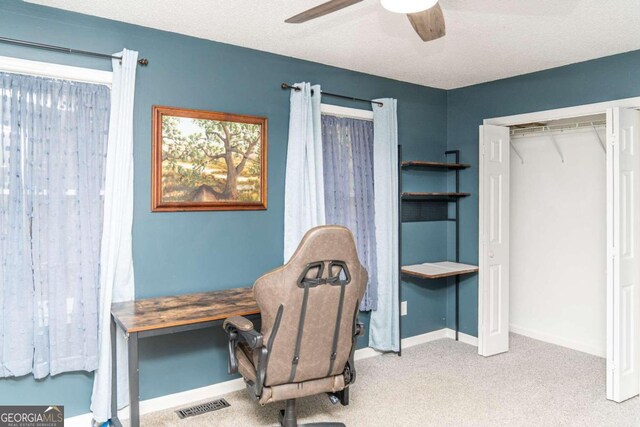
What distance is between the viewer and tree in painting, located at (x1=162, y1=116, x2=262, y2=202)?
3018 mm

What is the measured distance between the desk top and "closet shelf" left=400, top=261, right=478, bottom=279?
1608 millimetres

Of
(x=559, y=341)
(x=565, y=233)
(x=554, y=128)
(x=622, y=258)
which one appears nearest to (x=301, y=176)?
(x=622, y=258)

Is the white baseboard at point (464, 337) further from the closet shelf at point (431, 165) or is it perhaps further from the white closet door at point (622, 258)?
the closet shelf at point (431, 165)

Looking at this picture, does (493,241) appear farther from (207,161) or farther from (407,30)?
(207,161)

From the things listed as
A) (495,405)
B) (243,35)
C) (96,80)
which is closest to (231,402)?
(495,405)

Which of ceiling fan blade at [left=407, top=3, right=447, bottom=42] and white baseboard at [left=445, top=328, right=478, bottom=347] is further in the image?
white baseboard at [left=445, top=328, right=478, bottom=347]

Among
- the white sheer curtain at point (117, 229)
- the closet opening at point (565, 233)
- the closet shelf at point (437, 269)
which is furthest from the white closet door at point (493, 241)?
the white sheer curtain at point (117, 229)

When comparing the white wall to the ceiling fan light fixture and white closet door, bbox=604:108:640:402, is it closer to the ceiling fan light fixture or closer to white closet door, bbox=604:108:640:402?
white closet door, bbox=604:108:640:402

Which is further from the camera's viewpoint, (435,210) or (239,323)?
(435,210)

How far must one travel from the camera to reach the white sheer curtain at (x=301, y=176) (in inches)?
135

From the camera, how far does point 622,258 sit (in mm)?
3207

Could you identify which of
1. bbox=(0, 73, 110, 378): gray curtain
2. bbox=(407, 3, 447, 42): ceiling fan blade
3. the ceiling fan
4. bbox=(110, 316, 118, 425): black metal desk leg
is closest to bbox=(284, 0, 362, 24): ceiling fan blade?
the ceiling fan

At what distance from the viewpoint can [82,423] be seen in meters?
2.76

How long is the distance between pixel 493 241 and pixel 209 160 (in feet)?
8.40
